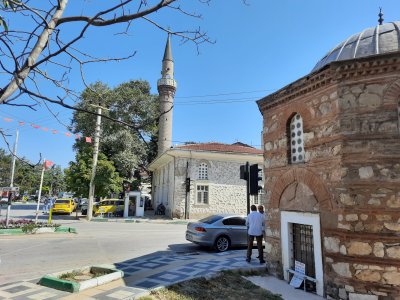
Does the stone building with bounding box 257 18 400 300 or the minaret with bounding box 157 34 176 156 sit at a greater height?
the minaret with bounding box 157 34 176 156

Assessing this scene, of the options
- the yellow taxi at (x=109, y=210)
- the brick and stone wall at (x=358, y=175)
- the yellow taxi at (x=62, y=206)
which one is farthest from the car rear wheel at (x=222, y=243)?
the yellow taxi at (x=62, y=206)

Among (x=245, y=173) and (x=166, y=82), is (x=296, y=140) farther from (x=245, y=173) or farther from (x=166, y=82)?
(x=166, y=82)

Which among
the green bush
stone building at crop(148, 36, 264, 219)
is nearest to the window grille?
the green bush

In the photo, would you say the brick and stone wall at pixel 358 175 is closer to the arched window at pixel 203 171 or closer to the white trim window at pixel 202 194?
the white trim window at pixel 202 194

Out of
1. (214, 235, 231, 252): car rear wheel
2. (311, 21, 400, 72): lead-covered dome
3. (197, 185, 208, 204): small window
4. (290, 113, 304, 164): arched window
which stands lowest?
(214, 235, 231, 252): car rear wheel

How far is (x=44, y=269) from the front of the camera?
29.6 ft

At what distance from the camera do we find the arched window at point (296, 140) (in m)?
8.02

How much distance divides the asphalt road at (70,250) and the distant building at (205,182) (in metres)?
9.50

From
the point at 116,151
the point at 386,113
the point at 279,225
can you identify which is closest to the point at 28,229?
the point at 279,225

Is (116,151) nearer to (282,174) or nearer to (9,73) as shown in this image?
(282,174)

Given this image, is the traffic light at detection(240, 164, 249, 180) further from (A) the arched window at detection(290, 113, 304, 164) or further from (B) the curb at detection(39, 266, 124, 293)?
(B) the curb at detection(39, 266, 124, 293)

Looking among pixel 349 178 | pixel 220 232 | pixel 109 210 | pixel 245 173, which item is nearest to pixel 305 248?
pixel 349 178

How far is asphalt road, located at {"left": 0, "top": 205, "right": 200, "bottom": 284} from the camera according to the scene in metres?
9.15

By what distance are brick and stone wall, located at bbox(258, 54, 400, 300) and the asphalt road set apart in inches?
258
